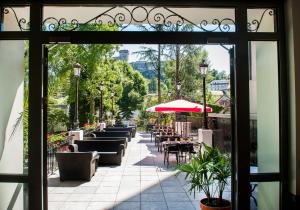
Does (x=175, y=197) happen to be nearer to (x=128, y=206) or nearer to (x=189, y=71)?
(x=128, y=206)

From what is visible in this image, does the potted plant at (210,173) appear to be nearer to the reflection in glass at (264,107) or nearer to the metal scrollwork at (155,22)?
the reflection in glass at (264,107)

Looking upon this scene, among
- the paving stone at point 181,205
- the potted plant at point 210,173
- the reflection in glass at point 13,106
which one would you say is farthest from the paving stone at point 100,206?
the reflection in glass at point 13,106

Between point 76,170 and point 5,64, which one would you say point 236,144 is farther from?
point 76,170

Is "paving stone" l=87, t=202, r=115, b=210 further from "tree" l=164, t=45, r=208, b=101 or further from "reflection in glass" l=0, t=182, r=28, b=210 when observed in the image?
"tree" l=164, t=45, r=208, b=101

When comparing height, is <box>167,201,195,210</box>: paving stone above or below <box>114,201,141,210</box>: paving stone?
below

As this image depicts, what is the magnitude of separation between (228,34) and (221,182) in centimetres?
223

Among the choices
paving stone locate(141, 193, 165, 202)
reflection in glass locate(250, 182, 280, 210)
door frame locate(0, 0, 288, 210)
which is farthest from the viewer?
paving stone locate(141, 193, 165, 202)

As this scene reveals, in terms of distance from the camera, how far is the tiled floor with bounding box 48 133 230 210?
6.15 m

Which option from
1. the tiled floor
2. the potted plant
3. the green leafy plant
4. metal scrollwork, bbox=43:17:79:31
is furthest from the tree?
metal scrollwork, bbox=43:17:79:31

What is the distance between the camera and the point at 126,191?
23.6 ft

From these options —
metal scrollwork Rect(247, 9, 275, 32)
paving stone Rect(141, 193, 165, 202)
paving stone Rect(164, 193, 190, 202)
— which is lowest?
paving stone Rect(164, 193, 190, 202)

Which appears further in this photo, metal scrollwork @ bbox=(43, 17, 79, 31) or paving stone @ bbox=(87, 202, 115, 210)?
paving stone @ bbox=(87, 202, 115, 210)

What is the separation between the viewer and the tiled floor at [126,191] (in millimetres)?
6148

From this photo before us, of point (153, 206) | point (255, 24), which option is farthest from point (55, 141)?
point (255, 24)
